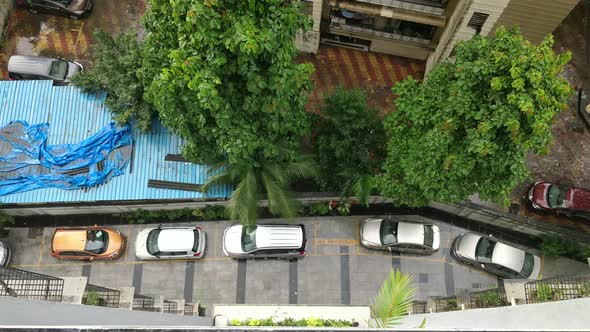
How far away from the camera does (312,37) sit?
21688mm

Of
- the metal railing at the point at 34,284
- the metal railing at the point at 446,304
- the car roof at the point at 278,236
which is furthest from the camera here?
the car roof at the point at 278,236

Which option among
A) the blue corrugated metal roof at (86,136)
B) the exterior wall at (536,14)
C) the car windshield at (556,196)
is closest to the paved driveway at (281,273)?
the blue corrugated metal roof at (86,136)

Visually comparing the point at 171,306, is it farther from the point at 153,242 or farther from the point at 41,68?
the point at 41,68

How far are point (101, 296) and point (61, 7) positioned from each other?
14733 millimetres

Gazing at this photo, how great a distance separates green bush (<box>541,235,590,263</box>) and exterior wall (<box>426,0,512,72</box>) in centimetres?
888

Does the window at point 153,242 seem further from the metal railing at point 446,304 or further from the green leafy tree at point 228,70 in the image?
the metal railing at point 446,304

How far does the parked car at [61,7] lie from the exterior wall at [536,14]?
19270 mm

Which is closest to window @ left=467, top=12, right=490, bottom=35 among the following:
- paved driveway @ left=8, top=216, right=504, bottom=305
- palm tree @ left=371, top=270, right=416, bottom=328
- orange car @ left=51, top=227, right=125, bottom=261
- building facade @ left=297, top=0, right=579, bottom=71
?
building facade @ left=297, top=0, right=579, bottom=71

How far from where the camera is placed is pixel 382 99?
22406 mm

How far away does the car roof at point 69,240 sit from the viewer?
19453mm

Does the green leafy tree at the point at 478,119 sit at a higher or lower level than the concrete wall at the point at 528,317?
higher

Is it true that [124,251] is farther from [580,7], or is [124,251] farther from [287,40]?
[580,7]

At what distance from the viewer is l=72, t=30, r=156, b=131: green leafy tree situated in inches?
663

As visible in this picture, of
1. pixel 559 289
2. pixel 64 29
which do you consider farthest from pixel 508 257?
pixel 64 29
